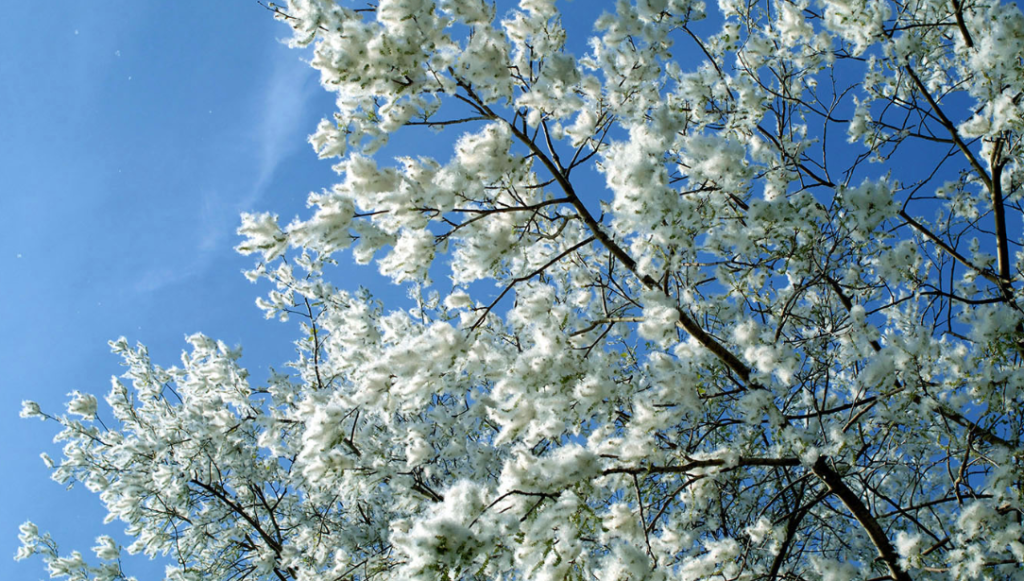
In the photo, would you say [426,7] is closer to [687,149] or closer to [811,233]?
[687,149]

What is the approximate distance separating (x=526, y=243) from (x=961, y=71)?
12.4 feet

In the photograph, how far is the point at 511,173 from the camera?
112 inches

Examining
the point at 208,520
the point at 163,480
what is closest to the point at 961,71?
the point at 163,480

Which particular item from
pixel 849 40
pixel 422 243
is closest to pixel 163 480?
pixel 422 243

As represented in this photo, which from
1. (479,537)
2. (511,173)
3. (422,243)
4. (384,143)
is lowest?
(479,537)

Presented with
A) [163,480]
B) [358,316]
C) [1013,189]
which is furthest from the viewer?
[163,480]

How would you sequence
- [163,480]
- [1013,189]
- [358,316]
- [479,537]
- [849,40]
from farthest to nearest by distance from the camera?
[163,480]
[1013,189]
[849,40]
[358,316]
[479,537]

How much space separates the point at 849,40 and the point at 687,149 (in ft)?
7.96

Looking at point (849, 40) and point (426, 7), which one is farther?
point (849, 40)

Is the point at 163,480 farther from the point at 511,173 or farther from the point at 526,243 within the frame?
the point at 511,173

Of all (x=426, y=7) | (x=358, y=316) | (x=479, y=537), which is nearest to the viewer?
(x=479, y=537)

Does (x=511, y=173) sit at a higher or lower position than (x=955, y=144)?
lower

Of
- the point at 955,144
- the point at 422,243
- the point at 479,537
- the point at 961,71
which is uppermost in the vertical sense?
the point at 961,71

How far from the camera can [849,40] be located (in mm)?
4398
